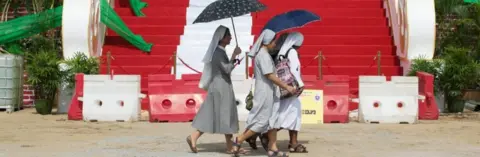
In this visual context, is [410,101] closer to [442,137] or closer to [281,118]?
[442,137]

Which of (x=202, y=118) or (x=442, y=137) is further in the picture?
(x=442, y=137)

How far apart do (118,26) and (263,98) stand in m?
8.57

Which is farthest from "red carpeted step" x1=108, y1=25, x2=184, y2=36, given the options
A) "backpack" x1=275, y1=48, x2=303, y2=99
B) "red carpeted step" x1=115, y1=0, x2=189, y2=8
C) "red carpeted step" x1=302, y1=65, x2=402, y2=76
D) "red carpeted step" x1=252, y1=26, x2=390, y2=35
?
"backpack" x1=275, y1=48, x2=303, y2=99

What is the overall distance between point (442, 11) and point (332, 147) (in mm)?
8989

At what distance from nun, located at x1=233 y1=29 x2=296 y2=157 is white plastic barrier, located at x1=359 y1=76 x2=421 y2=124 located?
5051 millimetres

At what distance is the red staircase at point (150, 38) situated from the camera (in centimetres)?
1788

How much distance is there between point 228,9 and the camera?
35.3 ft

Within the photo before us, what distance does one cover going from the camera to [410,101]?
49.8ft

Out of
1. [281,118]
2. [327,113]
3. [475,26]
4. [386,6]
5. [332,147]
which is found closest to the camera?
[281,118]

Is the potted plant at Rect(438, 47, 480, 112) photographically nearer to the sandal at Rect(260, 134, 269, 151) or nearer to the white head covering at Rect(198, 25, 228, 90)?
the sandal at Rect(260, 134, 269, 151)

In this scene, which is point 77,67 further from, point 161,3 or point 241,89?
point 161,3

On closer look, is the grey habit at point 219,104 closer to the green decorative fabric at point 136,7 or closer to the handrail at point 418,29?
the handrail at point 418,29

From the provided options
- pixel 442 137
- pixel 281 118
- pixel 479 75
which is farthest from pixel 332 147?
pixel 479 75

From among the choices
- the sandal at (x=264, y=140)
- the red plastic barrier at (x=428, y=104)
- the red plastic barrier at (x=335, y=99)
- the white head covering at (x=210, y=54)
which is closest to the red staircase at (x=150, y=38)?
the red plastic barrier at (x=335, y=99)
